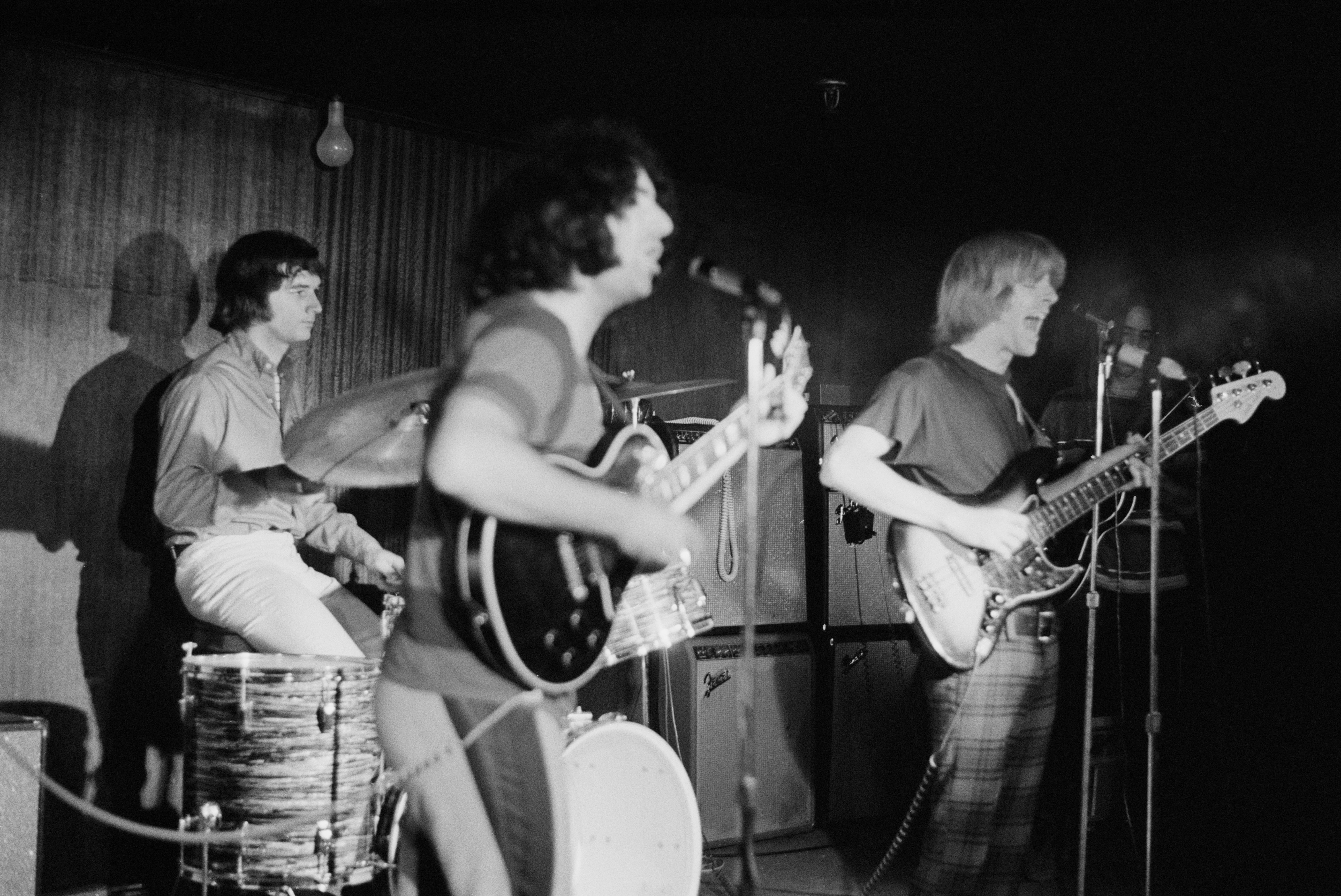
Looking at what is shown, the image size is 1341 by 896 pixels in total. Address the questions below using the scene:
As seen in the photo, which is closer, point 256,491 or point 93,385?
point 256,491

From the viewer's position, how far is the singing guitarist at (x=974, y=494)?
2986mm

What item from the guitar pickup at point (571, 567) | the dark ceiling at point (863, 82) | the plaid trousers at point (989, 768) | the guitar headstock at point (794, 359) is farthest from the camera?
the dark ceiling at point (863, 82)

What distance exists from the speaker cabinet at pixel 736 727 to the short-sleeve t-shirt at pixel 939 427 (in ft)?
6.48

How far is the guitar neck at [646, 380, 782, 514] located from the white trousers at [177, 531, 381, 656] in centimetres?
169

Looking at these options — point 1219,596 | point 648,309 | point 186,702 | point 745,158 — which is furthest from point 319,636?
point 1219,596

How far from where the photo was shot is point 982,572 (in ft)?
10.2

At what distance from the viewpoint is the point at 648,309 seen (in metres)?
5.95

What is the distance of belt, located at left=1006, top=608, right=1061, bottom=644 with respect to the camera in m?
3.08

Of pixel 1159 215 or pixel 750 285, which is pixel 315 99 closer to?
pixel 750 285

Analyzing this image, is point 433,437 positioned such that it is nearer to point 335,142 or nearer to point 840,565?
point 335,142

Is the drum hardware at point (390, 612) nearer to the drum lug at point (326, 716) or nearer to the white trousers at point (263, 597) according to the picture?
the white trousers at point (263, 597)

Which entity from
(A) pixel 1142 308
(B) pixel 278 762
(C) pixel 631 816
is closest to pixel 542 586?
(B) pixel 278 762

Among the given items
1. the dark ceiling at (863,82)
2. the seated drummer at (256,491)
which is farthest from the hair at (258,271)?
the dark ceiling at (863,82)

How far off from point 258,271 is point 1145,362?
10.2ft
